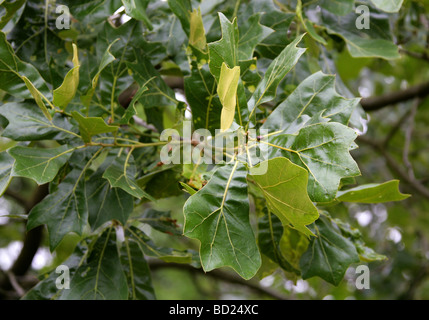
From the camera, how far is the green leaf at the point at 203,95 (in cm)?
107

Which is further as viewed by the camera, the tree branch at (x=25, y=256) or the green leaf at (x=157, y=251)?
the tree branch at (x=25, y=256)

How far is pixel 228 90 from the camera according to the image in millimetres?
849

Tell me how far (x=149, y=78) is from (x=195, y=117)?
0.17 m

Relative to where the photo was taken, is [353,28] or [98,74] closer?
[98,74]

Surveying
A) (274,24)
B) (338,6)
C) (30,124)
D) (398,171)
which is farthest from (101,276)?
(398,171)

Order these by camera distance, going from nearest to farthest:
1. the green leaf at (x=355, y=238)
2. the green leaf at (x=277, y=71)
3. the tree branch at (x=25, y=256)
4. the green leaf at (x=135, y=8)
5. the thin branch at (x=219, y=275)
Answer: the green leaf at (x=277, y=71) → the green leaf at (x=135, y=8) → the green leaf at (x=355, y=238) → the tree branch at (x=25, y=256) → the thin branch at (x=219, y=275)

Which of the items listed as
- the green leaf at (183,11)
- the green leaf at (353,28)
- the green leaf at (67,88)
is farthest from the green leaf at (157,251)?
the green leaf at (353,28)

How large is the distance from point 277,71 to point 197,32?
258 millimetres

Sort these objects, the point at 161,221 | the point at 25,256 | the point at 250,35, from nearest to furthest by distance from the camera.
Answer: the point at 250,35 < the point at 161,221 < the point at 25,256

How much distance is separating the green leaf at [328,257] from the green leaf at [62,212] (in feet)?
1.92

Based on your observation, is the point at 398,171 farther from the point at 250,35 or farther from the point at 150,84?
the point at 150,84

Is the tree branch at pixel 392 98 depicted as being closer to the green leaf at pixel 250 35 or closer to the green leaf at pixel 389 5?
the green leaf at pixel 389 5

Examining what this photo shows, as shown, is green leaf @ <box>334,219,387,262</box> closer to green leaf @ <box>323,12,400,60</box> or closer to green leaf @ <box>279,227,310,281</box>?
green leaf @ <box>279,227,310,281</box>
